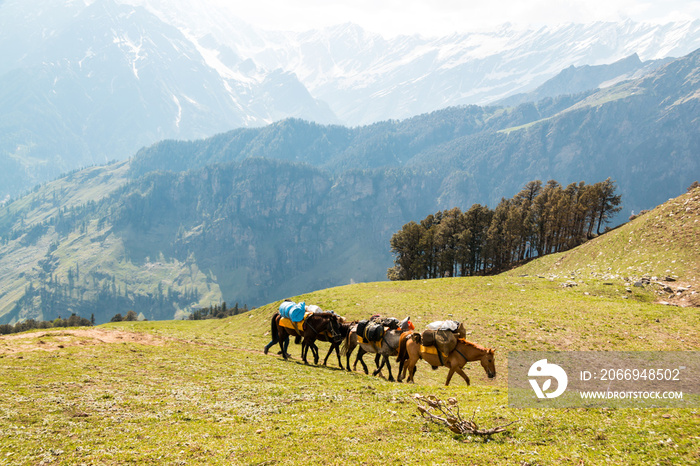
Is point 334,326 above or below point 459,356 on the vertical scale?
above

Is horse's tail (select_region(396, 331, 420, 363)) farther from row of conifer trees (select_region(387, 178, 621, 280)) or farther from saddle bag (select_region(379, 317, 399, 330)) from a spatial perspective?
row of conifer trees (select_region(387, 178, 621, 280))

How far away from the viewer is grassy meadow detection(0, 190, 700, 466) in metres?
10.6

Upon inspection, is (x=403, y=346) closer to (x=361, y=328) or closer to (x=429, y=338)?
(x=429, y=338)

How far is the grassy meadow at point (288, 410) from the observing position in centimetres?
1058

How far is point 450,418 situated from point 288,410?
260 inches

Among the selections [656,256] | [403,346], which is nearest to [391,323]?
[403,346]

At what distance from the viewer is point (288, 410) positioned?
48.8 ft

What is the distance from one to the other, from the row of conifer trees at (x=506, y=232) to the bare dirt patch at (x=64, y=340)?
63.3 m

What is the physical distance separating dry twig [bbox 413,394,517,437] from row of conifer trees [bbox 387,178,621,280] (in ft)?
228

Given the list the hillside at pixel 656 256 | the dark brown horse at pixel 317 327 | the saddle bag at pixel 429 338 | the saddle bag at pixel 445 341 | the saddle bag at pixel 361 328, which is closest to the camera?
the saddle bag at pixel 445 341

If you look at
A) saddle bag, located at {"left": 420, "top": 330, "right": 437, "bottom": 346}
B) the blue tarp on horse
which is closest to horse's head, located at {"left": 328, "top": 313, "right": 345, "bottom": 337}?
the blue tarp on horse

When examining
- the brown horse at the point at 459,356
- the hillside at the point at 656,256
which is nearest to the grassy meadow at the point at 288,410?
the brown horse at the point at 459,356
